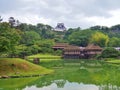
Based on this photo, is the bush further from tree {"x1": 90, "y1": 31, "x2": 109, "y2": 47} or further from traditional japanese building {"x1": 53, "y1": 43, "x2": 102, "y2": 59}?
tree {"x1": 90, "y1": 31, "x2": 109, "y2": 47}

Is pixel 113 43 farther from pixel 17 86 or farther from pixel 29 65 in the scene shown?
pixel 17 86

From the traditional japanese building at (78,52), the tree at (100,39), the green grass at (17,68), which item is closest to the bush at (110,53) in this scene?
the traditional japanese building at (78,52)

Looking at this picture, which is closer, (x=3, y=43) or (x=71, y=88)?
(x=71, y=88)

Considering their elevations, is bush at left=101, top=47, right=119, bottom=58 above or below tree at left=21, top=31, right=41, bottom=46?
below

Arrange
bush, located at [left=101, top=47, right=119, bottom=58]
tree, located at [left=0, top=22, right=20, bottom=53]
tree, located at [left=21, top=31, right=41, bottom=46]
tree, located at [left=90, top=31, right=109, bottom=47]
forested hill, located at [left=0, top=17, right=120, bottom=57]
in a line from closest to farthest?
tree, located at [left=0, top=22, right=20, bottom=53] < forested hill, located at [left=0, top=17, right=120, bottom=57] < bush, located at [left=101, top=47, right=119, bottom=58] < tree, located at [left=21, top=31, right=41, bottom=46] < tree, located at [left=90, top=31, right=109, bottom=47]

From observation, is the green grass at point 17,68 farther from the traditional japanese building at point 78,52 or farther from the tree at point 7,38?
the traditional japanese building at point 78,52

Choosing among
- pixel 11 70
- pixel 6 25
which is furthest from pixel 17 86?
pixel 6 25

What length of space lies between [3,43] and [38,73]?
274 inches

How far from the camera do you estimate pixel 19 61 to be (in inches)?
1871

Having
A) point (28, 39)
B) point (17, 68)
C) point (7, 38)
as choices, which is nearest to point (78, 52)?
point (28, 39)

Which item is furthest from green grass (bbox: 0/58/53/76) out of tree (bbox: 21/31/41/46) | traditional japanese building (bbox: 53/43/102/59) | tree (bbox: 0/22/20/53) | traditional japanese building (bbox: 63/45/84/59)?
tree (bbox: 21/31/41/46)

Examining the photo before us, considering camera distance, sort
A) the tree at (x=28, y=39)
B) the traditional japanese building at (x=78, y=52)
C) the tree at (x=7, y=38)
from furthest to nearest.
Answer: the tree at (x=28, y=39)
the traditional japanese building at (x=78, y=52)
the tree at (x=7, y=38)

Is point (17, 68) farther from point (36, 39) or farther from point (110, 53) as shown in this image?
point (36, 39)

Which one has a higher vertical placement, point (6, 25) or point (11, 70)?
point (6, 25)
